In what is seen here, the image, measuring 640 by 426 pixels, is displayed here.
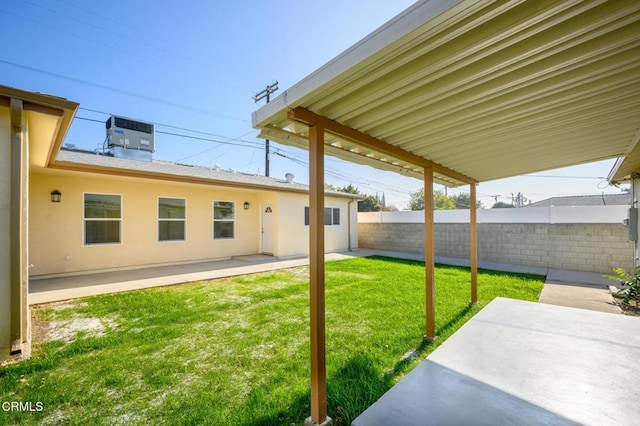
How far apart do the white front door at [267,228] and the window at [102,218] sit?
180 inches

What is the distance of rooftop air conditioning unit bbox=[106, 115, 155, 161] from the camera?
11133mm

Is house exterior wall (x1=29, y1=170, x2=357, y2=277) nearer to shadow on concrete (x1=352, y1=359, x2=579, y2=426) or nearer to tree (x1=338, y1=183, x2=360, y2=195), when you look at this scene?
shadow on concrete (x1=352, y1=359, x2=579, y2=426)

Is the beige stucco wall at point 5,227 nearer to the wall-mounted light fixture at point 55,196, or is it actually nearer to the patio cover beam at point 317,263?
the patio cover beam at point 317,263

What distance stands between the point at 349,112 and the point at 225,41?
31.2 feet

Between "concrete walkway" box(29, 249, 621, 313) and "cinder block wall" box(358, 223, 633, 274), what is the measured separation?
1.23 feet

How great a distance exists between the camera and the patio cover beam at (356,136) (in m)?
2.00

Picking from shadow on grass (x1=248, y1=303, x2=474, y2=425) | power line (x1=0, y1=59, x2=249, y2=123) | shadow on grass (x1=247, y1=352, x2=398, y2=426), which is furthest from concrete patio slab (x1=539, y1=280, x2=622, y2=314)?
power line (x1=0, y1=59, x2=249, y2=123)

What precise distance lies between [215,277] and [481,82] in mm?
6763

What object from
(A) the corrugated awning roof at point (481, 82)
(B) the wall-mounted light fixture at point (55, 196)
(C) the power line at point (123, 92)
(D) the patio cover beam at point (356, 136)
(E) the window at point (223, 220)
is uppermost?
(C) the power line at point (123, 92)

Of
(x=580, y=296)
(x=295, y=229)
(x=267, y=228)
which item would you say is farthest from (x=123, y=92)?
(x=580, y=296)

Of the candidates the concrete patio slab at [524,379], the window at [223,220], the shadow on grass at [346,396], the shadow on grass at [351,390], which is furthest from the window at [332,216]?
the shadow on grass at [346,396]

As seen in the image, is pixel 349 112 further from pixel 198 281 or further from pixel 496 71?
pixel 198 281

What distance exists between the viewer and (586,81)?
186cm

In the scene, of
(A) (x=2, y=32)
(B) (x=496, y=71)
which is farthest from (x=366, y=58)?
(A) (x=2, y=32)
